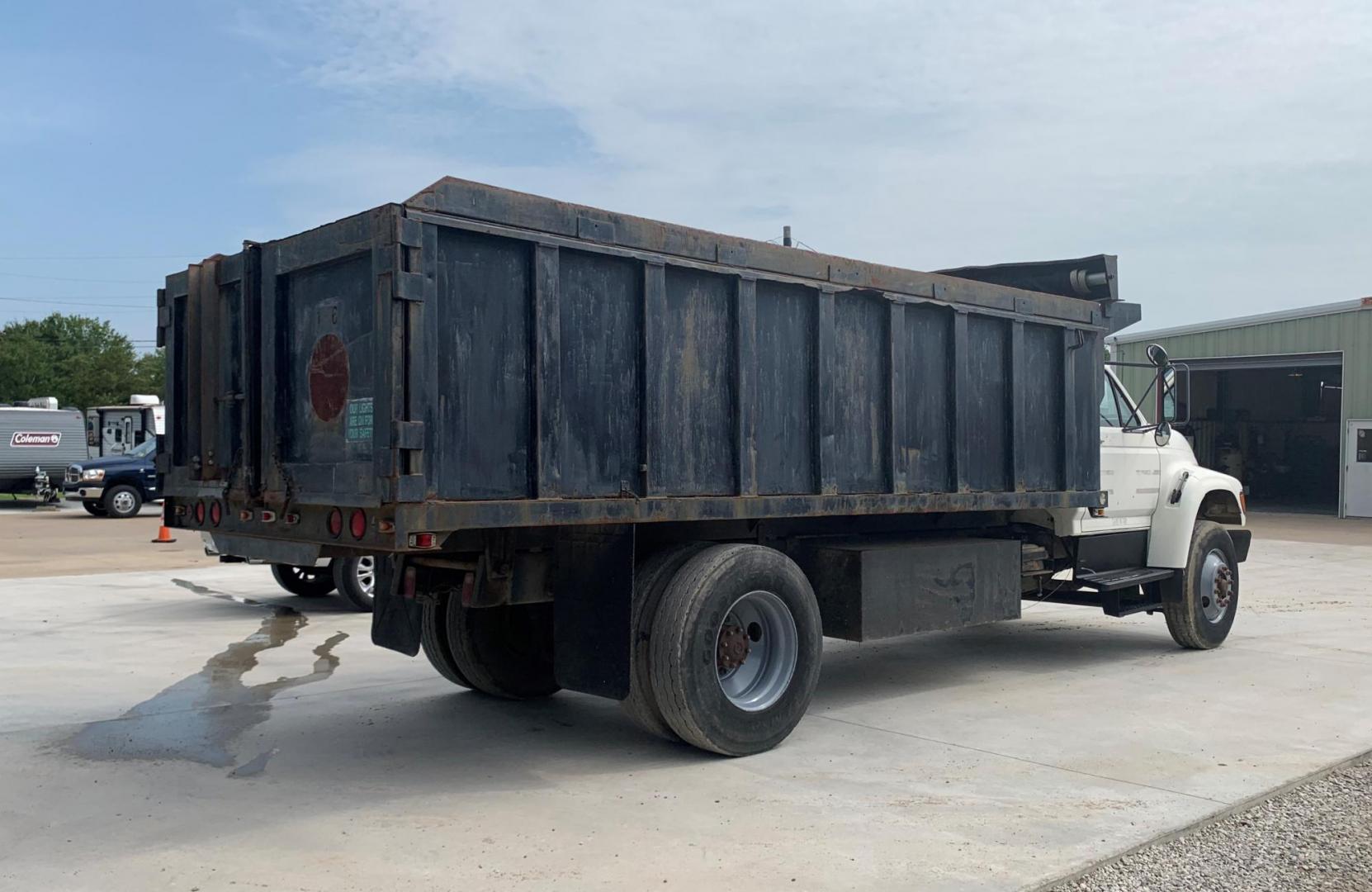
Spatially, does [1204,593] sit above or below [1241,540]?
Answer: below

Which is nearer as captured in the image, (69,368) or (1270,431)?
(1270,431)

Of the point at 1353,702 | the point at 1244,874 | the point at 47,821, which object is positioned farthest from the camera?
the point at 1353,702

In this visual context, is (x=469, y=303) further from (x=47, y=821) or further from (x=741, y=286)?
(x=47, y=821)

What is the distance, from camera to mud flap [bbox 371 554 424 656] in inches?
279

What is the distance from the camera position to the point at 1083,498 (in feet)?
30.0

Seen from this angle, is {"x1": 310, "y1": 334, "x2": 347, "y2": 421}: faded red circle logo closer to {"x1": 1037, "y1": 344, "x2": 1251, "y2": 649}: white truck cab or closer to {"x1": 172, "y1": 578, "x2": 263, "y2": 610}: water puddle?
{"x1": 1037, "y1": 344, "x2": 1251, "y2": 649}: white truck cab

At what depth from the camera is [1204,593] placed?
10.2 m

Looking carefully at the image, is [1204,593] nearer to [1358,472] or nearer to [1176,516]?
[1176,516]

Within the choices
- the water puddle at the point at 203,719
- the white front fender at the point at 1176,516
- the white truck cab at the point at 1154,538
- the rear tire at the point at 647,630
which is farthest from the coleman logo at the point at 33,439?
the rear tire at the point at 647,630

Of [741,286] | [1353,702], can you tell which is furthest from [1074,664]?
[741,286]

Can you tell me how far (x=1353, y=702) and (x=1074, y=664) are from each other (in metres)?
2.06

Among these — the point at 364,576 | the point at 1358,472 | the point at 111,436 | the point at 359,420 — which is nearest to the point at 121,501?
the point at 111,436

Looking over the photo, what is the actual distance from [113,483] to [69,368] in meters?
44.4

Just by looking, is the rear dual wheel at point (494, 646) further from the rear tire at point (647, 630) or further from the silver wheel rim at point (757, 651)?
the silver wheel rim at point (757, 651)
